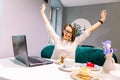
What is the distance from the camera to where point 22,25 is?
2182 mm

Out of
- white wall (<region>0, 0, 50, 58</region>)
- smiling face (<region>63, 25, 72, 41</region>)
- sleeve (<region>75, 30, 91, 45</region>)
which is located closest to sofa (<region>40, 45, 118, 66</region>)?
white wall (<region>0, 0, 50, 58</region>)

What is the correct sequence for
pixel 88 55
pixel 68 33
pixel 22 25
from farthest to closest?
pixel 88 55, pixel 22 25, pixel 68 33

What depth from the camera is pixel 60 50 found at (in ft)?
5.48

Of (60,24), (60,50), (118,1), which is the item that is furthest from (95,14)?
(60,50)

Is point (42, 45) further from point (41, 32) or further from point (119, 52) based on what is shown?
point (119, 52)

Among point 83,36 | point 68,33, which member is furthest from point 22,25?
Result: point 83,36

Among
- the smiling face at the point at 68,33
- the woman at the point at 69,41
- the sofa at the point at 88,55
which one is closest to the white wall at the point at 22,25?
the sofa at the point at 88,55

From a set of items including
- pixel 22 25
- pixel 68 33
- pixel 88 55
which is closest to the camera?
pixel 68 33

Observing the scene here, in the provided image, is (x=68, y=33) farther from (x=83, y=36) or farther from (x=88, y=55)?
(x=88, y=55)

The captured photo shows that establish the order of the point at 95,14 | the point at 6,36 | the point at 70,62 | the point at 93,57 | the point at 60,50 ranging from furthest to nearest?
the point at 95,14
the point at 93,57
the point at 6,36
the point at 60,50
the point at 70,62

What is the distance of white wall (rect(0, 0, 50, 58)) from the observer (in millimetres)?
1962

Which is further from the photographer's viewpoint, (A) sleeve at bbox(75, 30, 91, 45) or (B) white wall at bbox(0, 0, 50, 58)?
(B) white wall at bbox(0, 0, 50, 58)

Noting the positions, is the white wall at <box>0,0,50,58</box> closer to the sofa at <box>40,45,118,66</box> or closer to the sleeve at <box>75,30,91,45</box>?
the sofa at <box>40,45,118,66</box>

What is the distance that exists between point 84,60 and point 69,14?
83.6 inches
